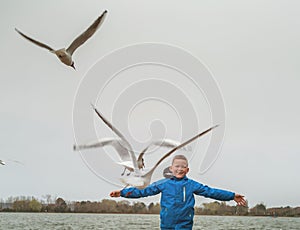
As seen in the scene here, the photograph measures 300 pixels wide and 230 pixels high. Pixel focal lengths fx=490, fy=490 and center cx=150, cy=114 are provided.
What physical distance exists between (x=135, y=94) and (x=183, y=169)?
2.57m

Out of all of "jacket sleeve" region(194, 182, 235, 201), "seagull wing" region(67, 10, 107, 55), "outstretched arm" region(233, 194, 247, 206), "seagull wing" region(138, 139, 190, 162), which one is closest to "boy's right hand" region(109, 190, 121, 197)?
"jacket sleeve" region(194, 182, 235, 201)

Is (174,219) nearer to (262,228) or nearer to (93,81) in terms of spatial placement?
(93,81)

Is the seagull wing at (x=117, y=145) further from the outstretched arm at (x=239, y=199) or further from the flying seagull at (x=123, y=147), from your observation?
the outstretched arm at (x=239, y=199)

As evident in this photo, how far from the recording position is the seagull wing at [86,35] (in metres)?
7.59

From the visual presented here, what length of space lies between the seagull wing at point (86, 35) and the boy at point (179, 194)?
3819mm

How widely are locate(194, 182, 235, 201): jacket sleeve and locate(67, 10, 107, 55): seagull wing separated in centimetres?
397

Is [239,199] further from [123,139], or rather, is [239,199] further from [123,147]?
[123,147]

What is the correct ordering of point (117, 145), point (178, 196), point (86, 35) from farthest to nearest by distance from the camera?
point (117, 145) → point (86, 35) → point (178, 196)

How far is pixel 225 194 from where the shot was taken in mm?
4340

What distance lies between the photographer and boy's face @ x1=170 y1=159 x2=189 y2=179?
14.3 feet

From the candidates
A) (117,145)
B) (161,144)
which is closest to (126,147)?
(117,145)

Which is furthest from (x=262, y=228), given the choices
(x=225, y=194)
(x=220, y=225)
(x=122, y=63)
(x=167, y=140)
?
(x=225, y=194)

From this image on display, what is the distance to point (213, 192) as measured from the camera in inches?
171

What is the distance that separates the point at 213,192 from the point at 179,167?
37 cm
